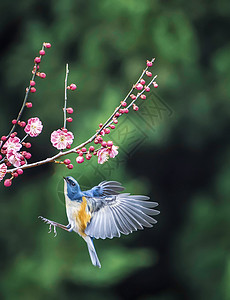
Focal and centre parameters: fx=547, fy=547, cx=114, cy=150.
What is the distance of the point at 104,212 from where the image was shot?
0.90m

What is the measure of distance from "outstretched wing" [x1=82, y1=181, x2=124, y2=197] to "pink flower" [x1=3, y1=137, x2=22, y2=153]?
13cm

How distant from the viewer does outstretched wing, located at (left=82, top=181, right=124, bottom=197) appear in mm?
867

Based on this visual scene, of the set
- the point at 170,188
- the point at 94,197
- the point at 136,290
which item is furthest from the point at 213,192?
the point at 94,197

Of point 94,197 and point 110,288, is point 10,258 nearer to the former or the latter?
point 110,288

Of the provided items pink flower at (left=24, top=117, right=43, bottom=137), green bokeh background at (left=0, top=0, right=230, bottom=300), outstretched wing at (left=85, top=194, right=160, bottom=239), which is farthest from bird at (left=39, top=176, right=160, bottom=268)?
green bokeh background at (left=0, top=0, right=230, bottom=300)

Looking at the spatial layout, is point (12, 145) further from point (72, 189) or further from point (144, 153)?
point (144, 153)

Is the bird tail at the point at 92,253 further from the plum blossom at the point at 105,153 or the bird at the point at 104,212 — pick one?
the plum blossom at the point at 105,153

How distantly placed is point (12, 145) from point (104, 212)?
0.66 feet

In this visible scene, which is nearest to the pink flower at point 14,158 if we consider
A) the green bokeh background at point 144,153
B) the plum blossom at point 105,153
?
the plum blossom at point 105,153

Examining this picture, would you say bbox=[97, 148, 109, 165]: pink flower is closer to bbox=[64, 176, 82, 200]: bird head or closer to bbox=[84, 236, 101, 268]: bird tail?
bbox=[64, 176, 82, 200]: bird head

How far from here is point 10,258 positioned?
4.46 metres

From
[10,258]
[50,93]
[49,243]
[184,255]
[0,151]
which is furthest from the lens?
[184,255]

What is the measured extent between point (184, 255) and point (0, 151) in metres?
4.58

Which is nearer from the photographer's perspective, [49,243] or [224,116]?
[49,243]
